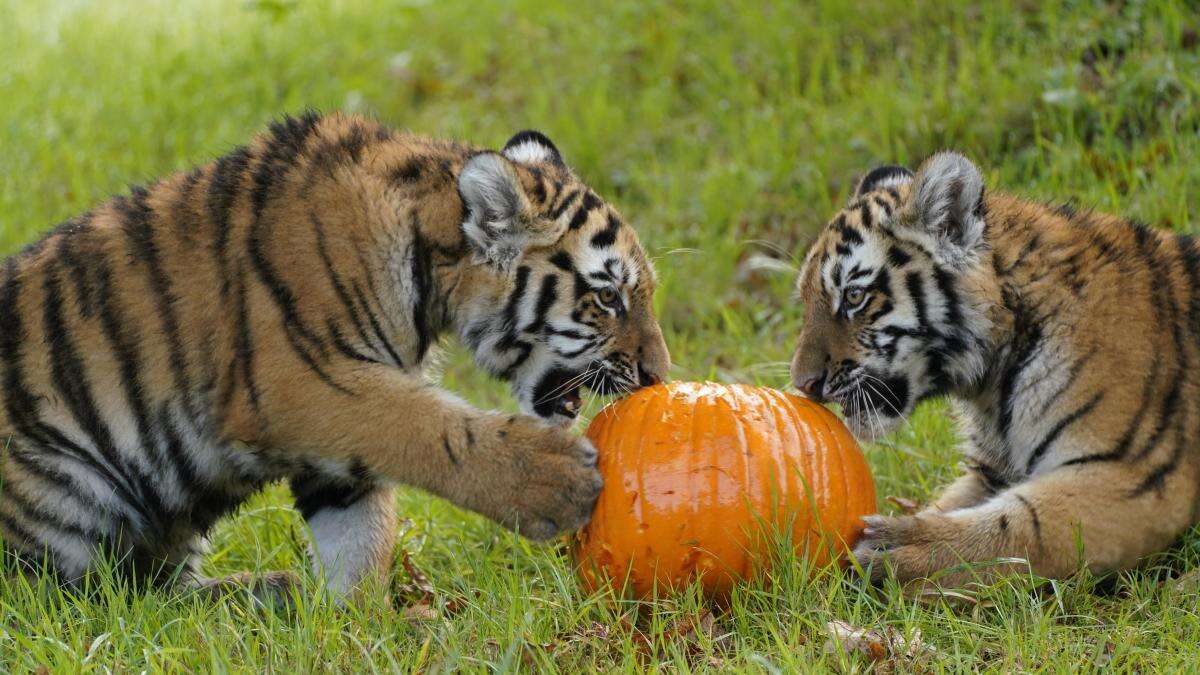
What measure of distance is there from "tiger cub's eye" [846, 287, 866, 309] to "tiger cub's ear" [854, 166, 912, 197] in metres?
0.40

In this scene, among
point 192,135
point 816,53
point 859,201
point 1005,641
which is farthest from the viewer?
point 192,135

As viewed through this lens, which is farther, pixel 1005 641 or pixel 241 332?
pixel 241 332

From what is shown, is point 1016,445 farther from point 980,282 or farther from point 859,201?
point 859,201

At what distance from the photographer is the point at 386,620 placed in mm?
3172

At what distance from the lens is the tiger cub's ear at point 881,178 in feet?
13.1

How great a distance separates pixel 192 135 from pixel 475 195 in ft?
16.9

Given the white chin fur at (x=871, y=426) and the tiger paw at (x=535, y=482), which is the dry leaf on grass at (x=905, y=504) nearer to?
the white chin fur at (x=871, y=426)

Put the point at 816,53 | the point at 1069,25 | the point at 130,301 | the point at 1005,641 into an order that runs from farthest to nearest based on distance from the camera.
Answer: the point at 816,53 → the point at 1069,25 → the point at 130,301 → the point at 1005,641

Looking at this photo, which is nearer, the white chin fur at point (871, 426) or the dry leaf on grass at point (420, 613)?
the dry leaf on grass at point (420, 613)

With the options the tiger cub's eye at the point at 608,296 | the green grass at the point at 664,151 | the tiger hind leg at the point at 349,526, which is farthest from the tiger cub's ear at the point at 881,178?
the tiger hind leg at the point at 349,526

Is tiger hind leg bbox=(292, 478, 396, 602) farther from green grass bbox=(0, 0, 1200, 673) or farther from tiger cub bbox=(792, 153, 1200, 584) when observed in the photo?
tiger cub bbox=(792, 153, 1200, 584)

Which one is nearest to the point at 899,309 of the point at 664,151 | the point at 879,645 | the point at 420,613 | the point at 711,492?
the point at 711,492

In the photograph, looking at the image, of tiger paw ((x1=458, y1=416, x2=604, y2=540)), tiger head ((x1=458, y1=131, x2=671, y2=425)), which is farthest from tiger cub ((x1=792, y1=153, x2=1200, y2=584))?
tiger paw ((x1=458, y1=416, x2=604, y2=540))

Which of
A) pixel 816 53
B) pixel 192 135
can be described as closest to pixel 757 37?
pixel 816 53
